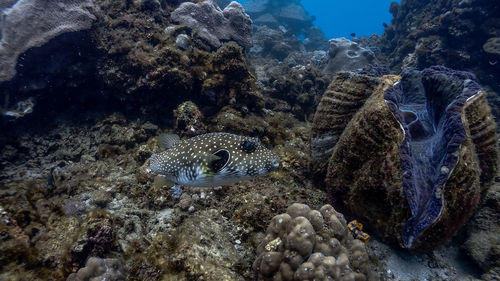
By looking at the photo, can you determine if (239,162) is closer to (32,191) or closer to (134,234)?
(134,234)

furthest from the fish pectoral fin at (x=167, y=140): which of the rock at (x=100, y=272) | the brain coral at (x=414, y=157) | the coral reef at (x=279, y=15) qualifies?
the coral reef at (x=279, y=15)

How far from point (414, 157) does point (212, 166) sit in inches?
126

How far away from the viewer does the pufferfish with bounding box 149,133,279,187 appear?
11.6ft

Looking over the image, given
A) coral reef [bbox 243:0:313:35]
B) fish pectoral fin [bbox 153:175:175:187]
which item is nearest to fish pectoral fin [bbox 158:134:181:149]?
fish pectoral fin [bbox 153:175:175:187]

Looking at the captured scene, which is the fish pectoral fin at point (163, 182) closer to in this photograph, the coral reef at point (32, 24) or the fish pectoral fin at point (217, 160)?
the fish pectoral fin at point (217, 160)

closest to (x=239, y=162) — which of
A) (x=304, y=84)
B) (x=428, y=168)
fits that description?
(x=428, y=168)

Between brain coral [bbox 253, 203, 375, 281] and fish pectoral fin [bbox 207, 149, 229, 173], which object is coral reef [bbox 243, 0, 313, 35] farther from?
brain coral [bbox 253, 203, 375, 281]

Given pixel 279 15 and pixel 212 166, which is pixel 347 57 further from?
pixel 279 15

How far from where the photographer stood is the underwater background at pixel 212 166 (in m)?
3.33

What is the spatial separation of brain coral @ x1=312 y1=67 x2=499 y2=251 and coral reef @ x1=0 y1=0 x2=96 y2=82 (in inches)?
343

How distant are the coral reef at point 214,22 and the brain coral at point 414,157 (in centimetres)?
798

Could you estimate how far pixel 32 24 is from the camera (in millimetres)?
7754

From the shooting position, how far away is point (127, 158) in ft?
21.8

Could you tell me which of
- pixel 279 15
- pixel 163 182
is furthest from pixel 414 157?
pixel 279 15
